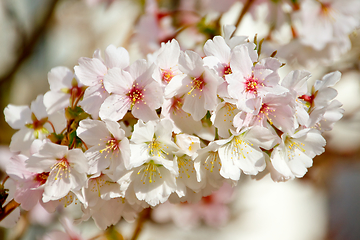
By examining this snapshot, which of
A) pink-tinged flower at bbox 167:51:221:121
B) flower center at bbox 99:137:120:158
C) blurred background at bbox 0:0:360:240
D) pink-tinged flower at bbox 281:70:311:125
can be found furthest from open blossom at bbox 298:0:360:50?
flower center at bbox 99:137:120:158

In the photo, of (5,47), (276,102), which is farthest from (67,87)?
(5,47)

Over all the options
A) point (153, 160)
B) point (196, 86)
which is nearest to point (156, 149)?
point (153, 160)

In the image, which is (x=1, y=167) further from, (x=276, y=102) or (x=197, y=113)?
(x=276, y=102)

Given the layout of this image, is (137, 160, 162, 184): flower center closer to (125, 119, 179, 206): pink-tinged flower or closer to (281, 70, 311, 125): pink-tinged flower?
(125, 119, 179, 206): pink-tinged flower

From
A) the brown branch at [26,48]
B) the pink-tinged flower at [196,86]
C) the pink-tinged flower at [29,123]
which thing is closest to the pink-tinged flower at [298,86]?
the pink-tinged flower at [196,86]

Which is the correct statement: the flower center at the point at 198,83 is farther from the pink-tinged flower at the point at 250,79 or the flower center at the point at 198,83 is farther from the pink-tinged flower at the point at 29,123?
the pink-tinged flower at the point at 29,123

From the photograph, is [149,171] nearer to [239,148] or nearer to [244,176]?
[239,148]
